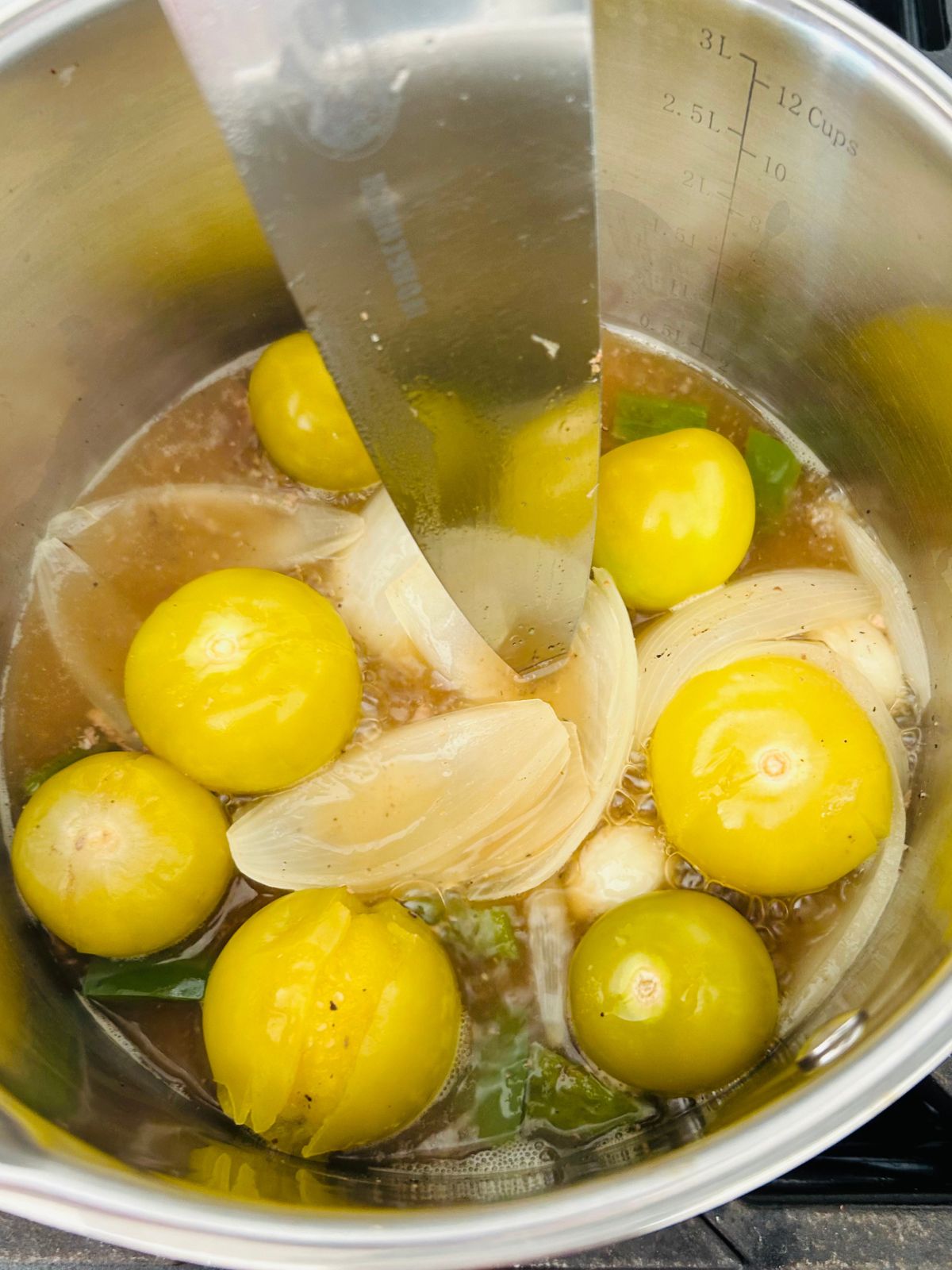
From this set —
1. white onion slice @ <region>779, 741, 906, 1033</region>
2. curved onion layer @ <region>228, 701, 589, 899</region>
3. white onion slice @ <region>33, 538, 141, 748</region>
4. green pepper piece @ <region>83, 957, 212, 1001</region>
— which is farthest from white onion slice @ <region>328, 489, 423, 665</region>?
white onion slice @ <region>779, 741, 906, 1033</region>

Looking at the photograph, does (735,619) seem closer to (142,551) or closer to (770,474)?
(770,474)

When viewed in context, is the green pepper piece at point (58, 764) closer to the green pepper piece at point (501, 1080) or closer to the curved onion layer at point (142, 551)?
the curved onion layer at point (142, 551)

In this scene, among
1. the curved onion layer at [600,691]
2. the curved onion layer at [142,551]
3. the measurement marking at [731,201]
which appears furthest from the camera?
the curved onion layer at [142,551]

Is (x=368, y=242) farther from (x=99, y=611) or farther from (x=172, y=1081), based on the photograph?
(x=172, y=1081)

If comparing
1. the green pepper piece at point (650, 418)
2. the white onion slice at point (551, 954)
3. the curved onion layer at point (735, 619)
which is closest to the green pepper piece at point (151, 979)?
the white onion slice at point (551, 954)

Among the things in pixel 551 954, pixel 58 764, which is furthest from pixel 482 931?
pixel 58 764
